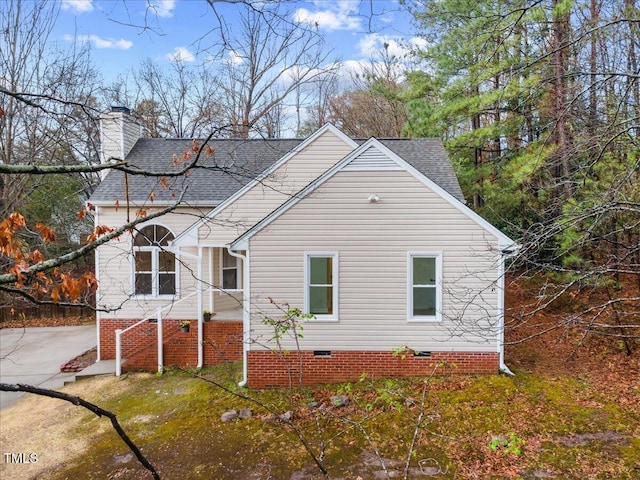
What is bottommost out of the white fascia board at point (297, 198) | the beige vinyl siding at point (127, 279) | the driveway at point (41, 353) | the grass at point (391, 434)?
the driveway at point (41, 353)

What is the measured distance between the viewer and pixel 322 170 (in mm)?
10672

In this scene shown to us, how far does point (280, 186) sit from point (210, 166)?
2.10 meters

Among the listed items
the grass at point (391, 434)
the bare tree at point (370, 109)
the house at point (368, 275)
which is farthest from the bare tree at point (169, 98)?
the grass at point (391, 434)

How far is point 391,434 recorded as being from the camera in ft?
21.4

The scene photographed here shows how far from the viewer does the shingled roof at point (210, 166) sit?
36.2 ft

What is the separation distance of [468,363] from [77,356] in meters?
11.8

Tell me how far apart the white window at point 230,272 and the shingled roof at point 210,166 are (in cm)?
182

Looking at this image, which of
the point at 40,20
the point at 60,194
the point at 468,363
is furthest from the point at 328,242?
the point at 60,194

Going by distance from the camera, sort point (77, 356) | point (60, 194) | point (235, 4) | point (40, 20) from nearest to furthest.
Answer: point (235, 4) < point (77, 356) < point (40, 20) < point (60, 194)

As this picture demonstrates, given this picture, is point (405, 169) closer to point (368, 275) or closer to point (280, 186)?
point (368, 275)

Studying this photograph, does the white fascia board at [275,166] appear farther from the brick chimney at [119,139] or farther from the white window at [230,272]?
the brick chimney at [119,139]

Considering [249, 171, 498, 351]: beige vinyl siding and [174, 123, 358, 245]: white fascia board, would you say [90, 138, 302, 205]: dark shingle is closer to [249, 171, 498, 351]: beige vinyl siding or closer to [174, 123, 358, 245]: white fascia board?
[174, 123, 358, 245]: white fascia board

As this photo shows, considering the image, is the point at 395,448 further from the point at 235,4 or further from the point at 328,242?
the point at 235,4

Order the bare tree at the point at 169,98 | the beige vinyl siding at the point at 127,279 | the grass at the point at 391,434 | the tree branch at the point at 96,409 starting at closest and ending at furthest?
the tree branch at the point at 96,409
the grass at the point at 391,434
the beige vinyl siding at the point at 127,279
the bare tree at the point at 169,98
